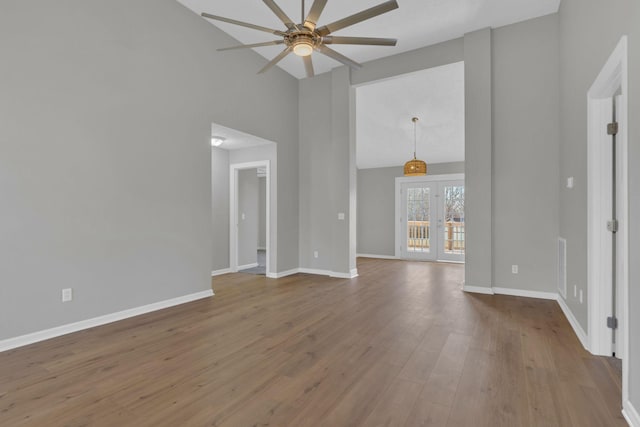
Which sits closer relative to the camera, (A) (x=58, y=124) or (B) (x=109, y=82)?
(A) (x=58, y=124)

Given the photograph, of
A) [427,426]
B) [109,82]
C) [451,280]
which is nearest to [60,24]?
[109,82]

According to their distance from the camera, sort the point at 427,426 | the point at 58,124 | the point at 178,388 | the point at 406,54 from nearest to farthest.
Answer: the point at 427,426 < the point at 178,388 < the point at 58,124 < the point at 406,54

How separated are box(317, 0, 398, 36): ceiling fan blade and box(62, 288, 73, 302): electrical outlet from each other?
3.42 metres

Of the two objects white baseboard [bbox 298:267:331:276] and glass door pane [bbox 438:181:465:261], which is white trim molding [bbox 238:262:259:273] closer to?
white baseboard [bbox 298:267:331:276]

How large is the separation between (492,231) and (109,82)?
16.8 ft

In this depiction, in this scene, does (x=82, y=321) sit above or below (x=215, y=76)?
below

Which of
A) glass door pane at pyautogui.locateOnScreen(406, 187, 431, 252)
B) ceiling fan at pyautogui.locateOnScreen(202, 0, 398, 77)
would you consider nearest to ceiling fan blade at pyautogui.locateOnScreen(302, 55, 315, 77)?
ceiling fan at pyautogui.locateOnScreen(202, 0, 398, 77)

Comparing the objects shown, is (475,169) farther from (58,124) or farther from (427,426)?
(58,124)

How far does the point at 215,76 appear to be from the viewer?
14.9 feet

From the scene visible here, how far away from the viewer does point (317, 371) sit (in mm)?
2275

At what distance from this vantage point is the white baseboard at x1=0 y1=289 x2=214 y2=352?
2.73 meters

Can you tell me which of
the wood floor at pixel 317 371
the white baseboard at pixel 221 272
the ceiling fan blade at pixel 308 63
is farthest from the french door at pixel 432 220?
the ceiling fan blade at pixel 308 63

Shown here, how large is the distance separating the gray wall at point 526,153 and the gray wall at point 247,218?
4.77m

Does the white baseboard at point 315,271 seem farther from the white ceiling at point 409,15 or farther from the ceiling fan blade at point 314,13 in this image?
the ceiling fan blade at point 314,13
